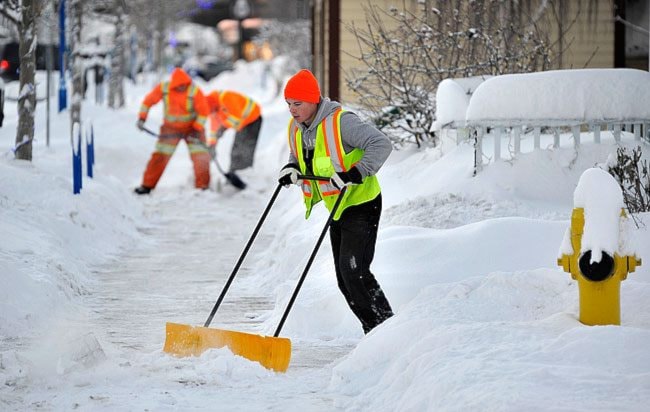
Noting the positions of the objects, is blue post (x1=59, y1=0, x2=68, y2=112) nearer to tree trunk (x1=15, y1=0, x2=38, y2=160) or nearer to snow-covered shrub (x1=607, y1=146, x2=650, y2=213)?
tree trunk (x1=15, y1=0, x2=38, y2=160)

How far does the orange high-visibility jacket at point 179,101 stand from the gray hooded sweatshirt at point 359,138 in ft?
34.7

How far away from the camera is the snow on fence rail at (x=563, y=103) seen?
1030cm

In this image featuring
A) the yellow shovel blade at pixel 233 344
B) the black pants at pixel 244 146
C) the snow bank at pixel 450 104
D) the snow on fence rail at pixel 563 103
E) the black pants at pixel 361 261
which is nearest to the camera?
the yellow shovel blade at pixel 233 344

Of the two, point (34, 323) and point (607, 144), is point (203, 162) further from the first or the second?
point (34, 323)

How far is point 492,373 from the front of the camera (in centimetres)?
508

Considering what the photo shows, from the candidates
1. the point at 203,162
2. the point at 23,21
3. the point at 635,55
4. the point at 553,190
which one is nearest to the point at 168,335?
the point at 553,190

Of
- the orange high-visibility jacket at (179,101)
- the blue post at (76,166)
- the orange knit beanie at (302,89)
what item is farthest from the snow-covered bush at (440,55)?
the orange knit beanie at (302,89)

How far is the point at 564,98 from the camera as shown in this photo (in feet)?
33.9

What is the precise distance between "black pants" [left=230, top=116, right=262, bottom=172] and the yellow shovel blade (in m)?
13.3

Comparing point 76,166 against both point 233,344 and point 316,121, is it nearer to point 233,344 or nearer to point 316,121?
point 316,121

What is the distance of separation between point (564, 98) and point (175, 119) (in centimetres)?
814

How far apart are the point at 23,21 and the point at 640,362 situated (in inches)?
409

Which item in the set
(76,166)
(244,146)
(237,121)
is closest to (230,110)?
(237,121)

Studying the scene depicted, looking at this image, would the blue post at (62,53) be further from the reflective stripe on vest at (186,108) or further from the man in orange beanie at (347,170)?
the man in orange beanie at (347,170)
